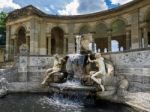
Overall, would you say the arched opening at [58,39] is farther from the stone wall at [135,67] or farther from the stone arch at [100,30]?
the stone wall at [135,67]

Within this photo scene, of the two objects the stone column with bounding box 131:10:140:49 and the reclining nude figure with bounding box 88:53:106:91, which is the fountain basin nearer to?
the reclining nude figure with bounding box 88:53:106:91

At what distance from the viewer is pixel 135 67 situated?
41.6ft

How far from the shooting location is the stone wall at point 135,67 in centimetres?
1172

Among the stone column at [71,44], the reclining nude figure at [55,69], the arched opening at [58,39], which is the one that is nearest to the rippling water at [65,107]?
the reclining nude figure at [55,69]

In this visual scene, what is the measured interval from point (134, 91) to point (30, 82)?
311 inches

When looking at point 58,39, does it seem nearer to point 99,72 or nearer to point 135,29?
point 135,29

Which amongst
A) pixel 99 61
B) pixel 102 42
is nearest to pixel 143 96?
pixel 99 61

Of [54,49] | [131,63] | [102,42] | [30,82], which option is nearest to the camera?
[131,63]

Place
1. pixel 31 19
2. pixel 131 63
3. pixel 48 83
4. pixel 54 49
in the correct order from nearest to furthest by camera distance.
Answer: pixel 131 63 < pixel 48 83 < pixel 31 19 < pixel 54 49

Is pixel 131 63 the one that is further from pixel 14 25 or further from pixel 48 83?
pixel 14 25

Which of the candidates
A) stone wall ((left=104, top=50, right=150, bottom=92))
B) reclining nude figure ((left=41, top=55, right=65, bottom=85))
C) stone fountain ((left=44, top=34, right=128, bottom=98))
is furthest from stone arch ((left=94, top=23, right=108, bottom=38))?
stone wall ((left=104, top=50, right=150, bottom=92))

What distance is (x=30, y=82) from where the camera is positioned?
54.3 ft

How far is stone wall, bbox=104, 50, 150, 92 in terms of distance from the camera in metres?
11.7

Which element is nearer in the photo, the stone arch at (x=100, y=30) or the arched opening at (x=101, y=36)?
the stone arch at (x=100, y=30)
